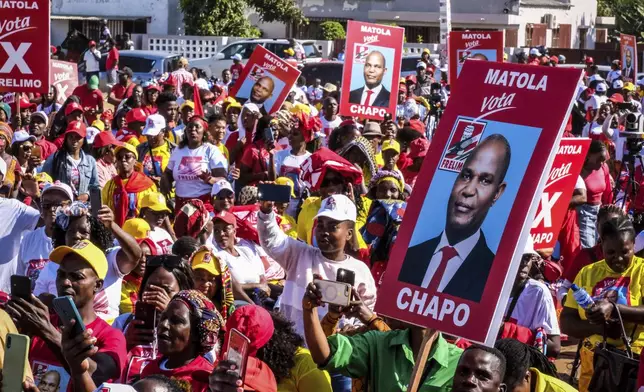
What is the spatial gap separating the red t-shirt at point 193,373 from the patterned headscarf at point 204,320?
79 millimetres

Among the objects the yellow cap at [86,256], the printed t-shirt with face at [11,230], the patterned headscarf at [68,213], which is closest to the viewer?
the yellow cap at [86,256]

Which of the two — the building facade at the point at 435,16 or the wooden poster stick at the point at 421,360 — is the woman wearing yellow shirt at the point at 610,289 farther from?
the building facade at the point at 435,16

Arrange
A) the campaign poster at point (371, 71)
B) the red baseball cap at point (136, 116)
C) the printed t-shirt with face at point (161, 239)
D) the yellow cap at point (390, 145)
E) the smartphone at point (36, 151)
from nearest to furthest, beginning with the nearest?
the printed t-shirt with face at point (161, 239) → the smartphone at point (36, 151) → the yellow cap at point (390, 145) → the red baseball cap at point (136, 116) → the campaign poster at point (371, 71)

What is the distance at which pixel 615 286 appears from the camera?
6.88 meters

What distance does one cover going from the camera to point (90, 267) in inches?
236

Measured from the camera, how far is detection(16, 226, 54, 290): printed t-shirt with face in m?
7.77

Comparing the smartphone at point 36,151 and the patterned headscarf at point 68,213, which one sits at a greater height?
the patterned headscarf at point 68,213

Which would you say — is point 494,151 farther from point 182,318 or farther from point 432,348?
point 182,318

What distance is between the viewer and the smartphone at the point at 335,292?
519 centimetres

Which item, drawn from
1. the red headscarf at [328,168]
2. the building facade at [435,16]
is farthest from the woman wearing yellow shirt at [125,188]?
the building facade at [435,16]

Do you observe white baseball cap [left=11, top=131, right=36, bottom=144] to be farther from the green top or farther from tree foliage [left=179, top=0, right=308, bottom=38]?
tree foliage [left=179, top=0, right=308, bottom=38]

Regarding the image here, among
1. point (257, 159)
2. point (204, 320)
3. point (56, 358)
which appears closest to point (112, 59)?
point (257, 159)

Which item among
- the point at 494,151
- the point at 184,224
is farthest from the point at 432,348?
the point at 184,224

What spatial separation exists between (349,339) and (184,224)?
3.76 metres
